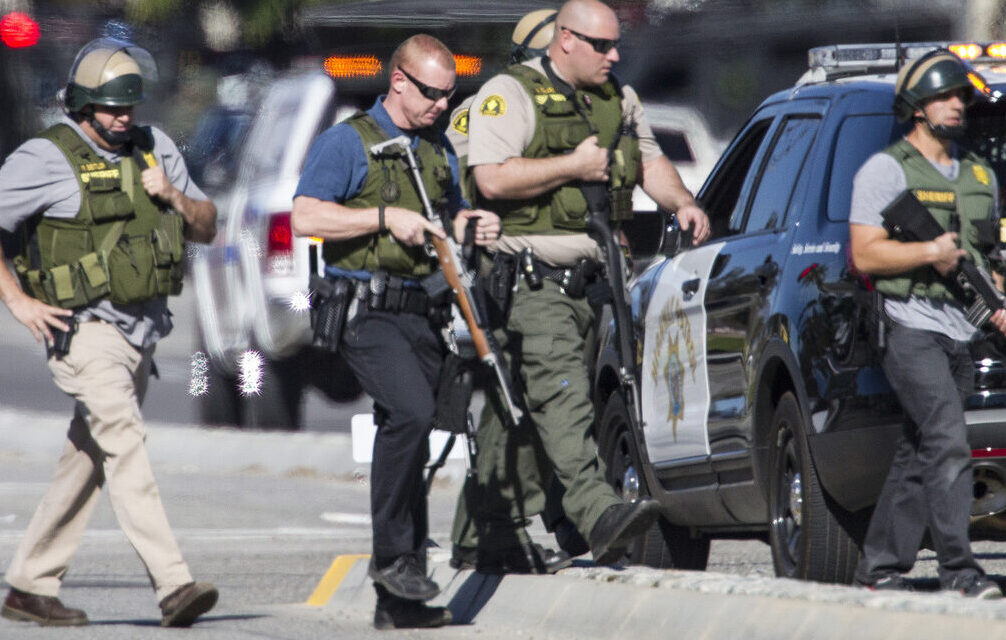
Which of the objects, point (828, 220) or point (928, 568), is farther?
point (928, 568)

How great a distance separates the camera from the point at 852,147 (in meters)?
7.35

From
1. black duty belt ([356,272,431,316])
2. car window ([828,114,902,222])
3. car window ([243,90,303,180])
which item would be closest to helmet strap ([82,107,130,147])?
black duty belt ([356,272,431,316])

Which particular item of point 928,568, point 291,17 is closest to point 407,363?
point 928,568

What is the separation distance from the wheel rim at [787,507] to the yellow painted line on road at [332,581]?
5.91 ft

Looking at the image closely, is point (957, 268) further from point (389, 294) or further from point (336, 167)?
point (336, 167)

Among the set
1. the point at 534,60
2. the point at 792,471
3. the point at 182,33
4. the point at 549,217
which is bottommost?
the point at 182,33

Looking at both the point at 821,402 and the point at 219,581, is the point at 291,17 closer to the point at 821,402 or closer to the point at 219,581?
the point at 219,581

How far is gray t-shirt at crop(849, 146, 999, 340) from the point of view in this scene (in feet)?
22.9

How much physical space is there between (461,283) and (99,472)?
136 cm

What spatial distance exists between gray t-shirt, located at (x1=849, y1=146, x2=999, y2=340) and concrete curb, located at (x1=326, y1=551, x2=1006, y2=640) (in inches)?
36.2

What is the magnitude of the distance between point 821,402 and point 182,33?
2151cm

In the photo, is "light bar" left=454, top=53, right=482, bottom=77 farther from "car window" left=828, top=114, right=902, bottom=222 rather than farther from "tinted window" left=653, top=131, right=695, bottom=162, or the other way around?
"car window" left=828, top=114, right=902, bottom=222

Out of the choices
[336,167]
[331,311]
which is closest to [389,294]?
[331,311]

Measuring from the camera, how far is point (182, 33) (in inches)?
1088
